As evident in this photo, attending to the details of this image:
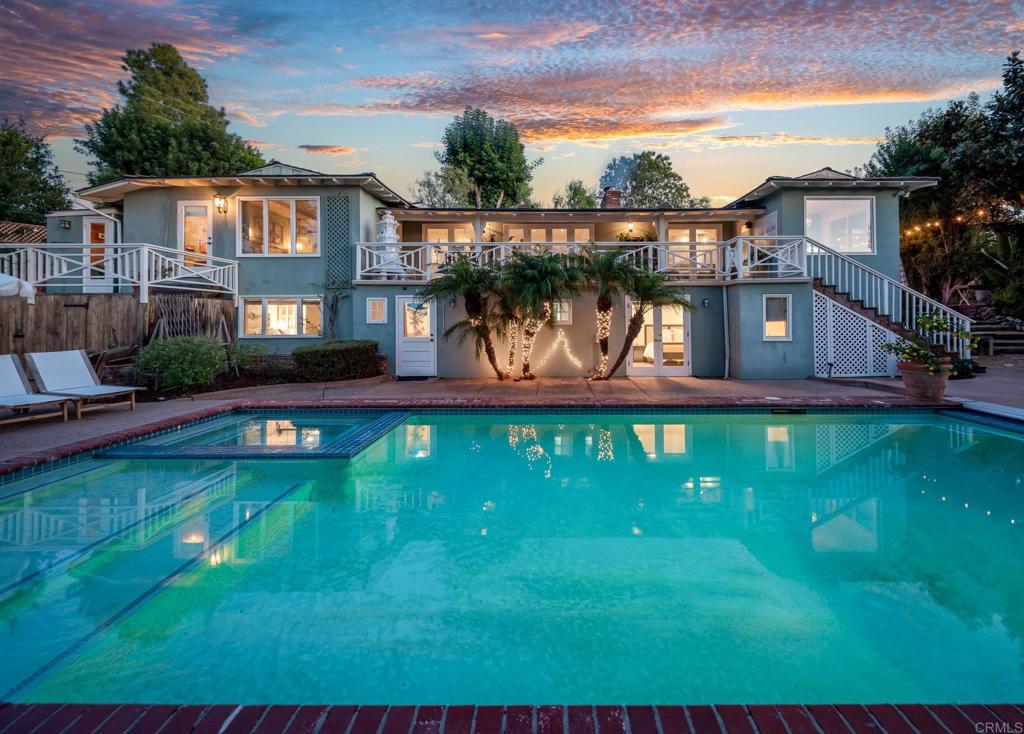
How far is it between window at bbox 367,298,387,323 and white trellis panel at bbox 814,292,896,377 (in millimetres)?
11144

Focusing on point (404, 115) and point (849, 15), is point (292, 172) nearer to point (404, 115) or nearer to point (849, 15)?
point (404, 115)

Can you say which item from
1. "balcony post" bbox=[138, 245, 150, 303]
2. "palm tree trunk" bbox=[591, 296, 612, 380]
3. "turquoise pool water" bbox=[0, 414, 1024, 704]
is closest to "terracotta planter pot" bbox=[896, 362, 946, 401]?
"turquoise pool water" bbox=[0, 414, 1024, 704]

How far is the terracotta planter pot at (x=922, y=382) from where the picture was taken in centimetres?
1068

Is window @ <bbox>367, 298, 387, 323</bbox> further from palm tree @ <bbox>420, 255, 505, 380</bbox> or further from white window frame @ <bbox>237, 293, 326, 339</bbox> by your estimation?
palm tree @ <bbox>420, 255, 505, 380</bbox>

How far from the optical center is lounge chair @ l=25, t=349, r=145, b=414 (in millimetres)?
9531

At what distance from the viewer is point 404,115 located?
2552 centimetres

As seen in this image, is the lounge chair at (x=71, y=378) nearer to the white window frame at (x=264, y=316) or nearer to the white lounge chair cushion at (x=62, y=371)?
the white lounge chair cushion at (x=62, y=371)

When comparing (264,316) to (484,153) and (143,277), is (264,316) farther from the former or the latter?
(484,153)

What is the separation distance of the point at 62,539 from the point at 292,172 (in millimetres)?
14537

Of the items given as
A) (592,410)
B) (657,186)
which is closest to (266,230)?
(592,410)

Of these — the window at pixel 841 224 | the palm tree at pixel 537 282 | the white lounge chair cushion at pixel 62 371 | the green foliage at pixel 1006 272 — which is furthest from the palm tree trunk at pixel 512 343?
the green foliage at pixel 1006 272

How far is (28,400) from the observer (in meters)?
8.65

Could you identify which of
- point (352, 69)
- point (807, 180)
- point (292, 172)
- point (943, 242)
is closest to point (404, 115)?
A: point (352, 69)

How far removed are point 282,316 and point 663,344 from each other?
422 inches
